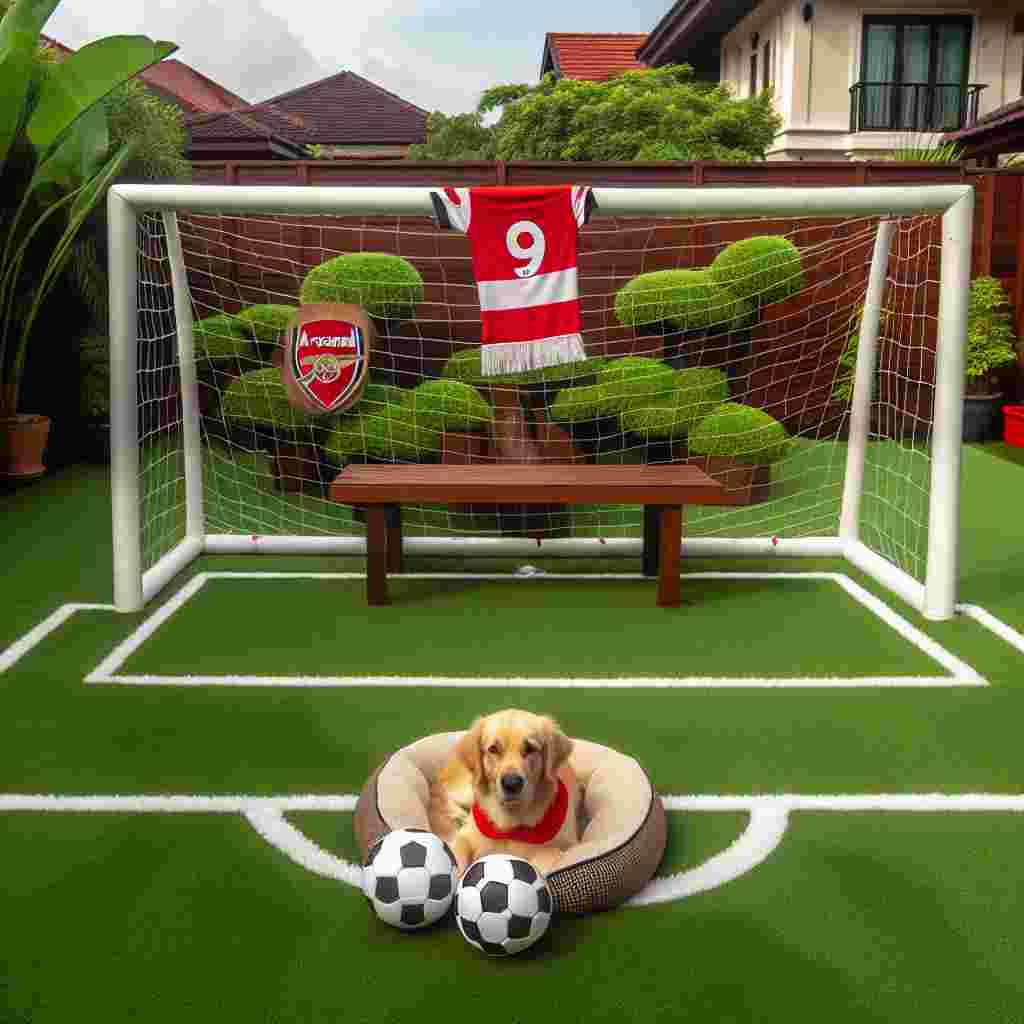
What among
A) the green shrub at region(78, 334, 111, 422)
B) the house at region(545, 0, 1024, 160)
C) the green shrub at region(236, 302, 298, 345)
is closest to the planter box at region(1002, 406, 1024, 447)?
the green shrub at region(236, 302, 298, 345)

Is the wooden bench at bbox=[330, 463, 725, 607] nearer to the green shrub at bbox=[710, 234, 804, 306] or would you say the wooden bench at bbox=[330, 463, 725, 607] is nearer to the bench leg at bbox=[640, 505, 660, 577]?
A: the bench leg at bbox=[640, 505, 660, 577]

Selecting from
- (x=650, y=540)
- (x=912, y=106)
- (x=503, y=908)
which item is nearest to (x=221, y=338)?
(x=650, y=540)

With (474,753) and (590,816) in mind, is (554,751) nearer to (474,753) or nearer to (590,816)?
(474,753)

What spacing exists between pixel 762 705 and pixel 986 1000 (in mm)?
1923

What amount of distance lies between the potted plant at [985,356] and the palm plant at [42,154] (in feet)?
25.5

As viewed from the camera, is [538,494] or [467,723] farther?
[538,494]

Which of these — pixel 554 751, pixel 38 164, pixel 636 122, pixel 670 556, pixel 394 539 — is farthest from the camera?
pixel 636 122

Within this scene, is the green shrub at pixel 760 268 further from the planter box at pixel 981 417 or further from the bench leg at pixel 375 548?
the bench leg at pixel 375 548

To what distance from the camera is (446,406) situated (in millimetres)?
7777

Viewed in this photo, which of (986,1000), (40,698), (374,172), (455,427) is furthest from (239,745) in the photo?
(374,172)

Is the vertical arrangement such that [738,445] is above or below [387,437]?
below

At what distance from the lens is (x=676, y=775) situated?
3967mm

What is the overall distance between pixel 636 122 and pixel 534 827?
54.2 ft

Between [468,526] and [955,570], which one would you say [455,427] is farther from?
[955,570]
